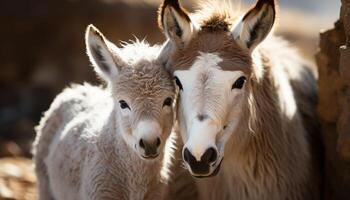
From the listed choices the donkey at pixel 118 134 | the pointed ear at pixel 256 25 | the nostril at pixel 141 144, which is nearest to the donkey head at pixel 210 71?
the pointed ear at pixel 256 25

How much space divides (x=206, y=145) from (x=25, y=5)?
1056 cm

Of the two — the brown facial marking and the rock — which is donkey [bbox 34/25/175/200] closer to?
the brown facial marking

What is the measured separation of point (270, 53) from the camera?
7.47 m

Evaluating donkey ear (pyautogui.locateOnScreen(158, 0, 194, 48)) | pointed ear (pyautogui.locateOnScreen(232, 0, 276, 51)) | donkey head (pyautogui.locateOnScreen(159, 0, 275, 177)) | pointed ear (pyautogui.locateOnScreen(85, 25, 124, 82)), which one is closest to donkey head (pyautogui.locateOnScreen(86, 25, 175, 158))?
pointed ear (pyautogui.locateOnScreen(85, 25, 124, 82))

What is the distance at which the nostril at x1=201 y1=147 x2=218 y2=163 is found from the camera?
5.79 metres

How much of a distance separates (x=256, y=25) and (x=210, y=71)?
612 mm

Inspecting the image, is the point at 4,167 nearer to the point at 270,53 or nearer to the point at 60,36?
the point at 270,53

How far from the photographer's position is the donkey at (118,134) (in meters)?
6.16

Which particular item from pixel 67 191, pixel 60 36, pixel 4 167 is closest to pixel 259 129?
pixel 67 191

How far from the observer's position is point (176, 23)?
6.42 metres

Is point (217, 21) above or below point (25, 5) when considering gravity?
below

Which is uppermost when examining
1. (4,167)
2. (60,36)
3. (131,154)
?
(60,36)

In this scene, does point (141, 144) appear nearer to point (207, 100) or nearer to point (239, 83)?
point (207, 100)

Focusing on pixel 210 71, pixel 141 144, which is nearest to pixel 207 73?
pixel 210 71
